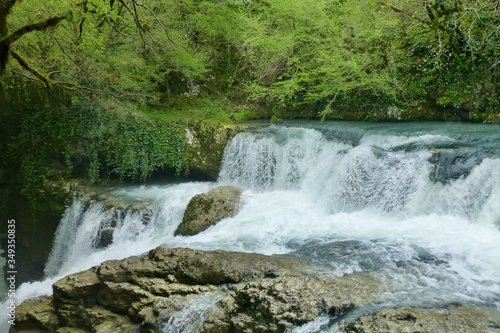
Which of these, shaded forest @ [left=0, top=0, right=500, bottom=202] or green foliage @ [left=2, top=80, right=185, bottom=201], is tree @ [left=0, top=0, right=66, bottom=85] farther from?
green foliage @ [left=2, top=80, right=185, bottom=201]

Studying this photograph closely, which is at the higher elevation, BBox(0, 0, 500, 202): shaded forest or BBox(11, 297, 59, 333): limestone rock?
BBox(0, 0, 500, 202): shaded forest

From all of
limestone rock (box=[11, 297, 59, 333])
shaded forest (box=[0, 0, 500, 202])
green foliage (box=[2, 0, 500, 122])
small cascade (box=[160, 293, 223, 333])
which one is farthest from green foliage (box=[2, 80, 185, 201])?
small cascade (box=[160, 293, 223, 333])

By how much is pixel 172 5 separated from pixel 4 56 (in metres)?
8.51

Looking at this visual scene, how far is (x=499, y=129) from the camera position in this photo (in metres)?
9.46

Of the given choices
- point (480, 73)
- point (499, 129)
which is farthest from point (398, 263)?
point (480, 73)

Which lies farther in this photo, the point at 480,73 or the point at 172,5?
the point at 172,5

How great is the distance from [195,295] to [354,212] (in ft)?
13.9

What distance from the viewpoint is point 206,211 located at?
8898mm

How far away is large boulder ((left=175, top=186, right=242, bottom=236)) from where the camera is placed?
8.74 metres

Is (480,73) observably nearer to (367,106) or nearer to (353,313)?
(367,106)

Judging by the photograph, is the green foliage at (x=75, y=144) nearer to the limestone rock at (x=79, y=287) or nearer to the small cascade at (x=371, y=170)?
the small cascade at (x=371, y=170)

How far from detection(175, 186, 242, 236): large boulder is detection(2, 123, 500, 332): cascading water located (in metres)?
0.21

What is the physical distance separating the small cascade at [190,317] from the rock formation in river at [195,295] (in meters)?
0.01

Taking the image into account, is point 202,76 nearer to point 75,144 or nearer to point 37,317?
point 75,144
